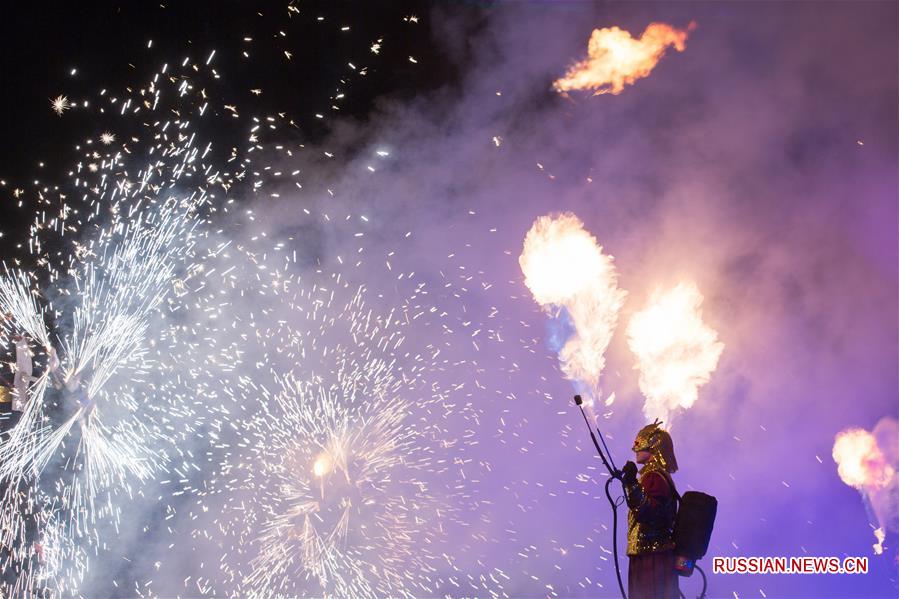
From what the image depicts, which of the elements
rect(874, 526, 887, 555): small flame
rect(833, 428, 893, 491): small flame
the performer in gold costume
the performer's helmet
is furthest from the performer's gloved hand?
rect(874, 526, 887, 555): small flame

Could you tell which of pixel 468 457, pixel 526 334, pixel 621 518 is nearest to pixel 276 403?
pixel 468 457

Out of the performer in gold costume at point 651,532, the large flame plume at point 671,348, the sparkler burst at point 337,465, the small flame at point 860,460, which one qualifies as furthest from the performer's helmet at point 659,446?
→ the small flame at point 860,460

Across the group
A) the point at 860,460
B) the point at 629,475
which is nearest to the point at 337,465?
the point at 629,475

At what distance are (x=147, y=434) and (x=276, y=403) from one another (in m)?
1.72

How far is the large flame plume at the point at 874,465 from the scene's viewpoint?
9234 millimetres

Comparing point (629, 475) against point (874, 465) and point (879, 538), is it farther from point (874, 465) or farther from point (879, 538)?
point (874, 465)

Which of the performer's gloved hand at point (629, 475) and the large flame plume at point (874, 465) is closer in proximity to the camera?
the performer's gloved hand at point (629, 475)

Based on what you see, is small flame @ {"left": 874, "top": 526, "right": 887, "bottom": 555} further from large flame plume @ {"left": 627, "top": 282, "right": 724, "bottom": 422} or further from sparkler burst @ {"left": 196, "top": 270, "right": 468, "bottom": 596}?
sparkler burst @ {"left": 196, "top": 270, "right": 468, "bottom": 596}

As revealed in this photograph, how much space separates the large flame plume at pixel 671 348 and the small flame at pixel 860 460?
211 centimetres

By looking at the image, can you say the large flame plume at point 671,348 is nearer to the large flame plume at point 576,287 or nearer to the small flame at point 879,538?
the large flame plume at point 576,287

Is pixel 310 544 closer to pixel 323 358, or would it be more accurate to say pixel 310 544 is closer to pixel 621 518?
pixel 323 358

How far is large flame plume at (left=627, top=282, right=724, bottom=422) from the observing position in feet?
24.6

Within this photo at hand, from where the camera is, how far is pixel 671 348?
7676mm

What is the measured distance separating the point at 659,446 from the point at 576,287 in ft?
9.08
